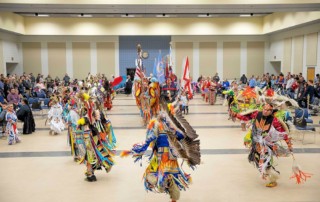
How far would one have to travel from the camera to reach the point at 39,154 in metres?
8.27

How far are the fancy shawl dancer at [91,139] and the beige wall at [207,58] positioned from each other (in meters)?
21.7

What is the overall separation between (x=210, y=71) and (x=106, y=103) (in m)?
13.4

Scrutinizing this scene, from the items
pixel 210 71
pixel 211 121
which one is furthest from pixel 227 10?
pixel 210 71

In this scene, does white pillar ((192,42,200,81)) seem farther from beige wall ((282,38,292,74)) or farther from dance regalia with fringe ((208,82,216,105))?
dance regalia with fringe ((208,82,216,105))

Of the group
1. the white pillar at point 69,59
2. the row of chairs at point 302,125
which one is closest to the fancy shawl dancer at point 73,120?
the row of chairs at point 302,125

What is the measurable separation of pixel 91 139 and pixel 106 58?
70.5ft

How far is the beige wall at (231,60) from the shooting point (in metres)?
27.3

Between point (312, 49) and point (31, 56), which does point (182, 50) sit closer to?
point (312, 49)

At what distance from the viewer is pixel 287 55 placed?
23625mm

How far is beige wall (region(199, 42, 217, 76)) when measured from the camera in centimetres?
2722

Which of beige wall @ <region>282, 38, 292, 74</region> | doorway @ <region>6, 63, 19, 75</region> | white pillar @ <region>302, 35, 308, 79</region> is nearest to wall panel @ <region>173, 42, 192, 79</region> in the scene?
beige wall @ <region>282, 38, 292, 74</region>

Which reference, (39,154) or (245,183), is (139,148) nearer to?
(245,183)

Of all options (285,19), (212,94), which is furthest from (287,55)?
(212,94)

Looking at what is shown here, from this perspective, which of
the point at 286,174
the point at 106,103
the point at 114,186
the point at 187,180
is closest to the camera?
the point at 187,180
